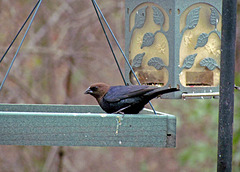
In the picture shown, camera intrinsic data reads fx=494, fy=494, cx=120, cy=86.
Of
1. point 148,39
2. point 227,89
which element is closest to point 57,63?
point 148,39

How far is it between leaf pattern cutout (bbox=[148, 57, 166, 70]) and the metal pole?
2069 mm

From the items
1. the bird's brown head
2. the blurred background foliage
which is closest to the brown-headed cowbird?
the bird's brown head

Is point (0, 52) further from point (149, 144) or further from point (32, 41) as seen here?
point (149, 144)

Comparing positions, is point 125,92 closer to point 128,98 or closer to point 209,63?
point 128,98

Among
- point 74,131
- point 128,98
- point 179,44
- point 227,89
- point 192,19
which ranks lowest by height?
point 74,131

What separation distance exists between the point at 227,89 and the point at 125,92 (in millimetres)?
1146

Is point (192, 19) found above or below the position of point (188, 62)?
above

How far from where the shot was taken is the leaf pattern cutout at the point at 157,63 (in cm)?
470

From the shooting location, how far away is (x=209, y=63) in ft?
15.5

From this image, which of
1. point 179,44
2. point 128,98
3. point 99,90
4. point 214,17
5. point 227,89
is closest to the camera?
point 227,89

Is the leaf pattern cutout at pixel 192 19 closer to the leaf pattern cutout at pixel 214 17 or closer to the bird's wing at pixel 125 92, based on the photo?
the leaf pattern cutout at pixel 214 17

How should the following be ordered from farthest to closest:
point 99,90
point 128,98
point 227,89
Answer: point 99,90
point 128,98
point 227,89

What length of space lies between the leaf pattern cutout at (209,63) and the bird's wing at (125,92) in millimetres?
1309

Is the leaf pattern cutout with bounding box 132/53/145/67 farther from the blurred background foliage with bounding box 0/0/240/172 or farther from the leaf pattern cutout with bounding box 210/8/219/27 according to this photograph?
the blurred background foliage with bounding box 0/0/240/172
